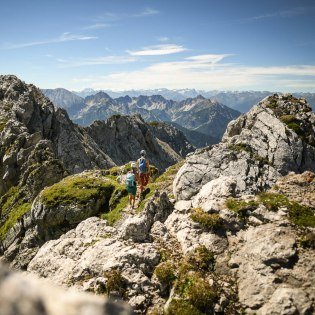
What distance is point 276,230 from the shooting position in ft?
55.1

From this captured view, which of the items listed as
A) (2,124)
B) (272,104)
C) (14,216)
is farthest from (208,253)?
(2,124)

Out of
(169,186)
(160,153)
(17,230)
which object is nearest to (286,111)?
(169,186)

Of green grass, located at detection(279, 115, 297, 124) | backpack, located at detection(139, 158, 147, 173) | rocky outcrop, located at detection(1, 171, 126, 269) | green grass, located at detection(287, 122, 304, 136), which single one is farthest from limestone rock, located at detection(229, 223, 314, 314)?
green grass, located at detection(279, 115, 297, 124)

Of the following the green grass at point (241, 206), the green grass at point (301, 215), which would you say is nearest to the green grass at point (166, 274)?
the green grass at point (241, 206)

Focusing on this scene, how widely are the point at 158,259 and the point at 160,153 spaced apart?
152247mm

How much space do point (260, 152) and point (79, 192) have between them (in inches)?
852

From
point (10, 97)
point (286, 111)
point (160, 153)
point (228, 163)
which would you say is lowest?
point (160, 153)

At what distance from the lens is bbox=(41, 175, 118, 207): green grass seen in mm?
31938

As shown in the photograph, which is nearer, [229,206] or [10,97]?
[229,206]

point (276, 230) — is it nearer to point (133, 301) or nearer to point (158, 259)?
point (158, 259)

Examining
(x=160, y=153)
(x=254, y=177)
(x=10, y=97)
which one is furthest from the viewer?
(x=160, y=153)

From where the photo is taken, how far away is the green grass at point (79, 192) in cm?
3194

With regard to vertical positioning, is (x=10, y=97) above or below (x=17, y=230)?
above

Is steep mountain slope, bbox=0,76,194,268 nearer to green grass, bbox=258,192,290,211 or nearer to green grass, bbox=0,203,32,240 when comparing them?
green grass, bbox=0,203,32,240
